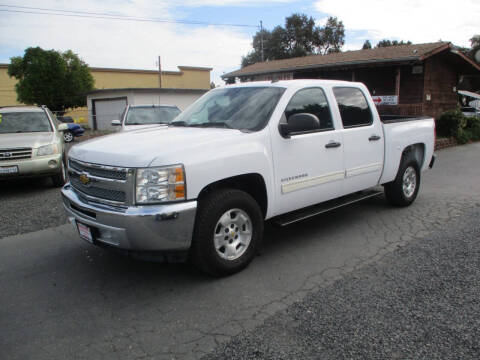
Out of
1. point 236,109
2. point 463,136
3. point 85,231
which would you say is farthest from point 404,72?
point 85,231

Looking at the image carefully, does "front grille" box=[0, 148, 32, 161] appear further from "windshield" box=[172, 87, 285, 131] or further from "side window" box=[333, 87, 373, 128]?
"side window" box=[333, 87, 373, 128]

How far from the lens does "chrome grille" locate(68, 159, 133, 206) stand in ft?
11.4

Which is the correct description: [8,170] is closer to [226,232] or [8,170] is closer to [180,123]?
[180,123]

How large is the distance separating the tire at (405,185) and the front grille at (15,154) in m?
6.38

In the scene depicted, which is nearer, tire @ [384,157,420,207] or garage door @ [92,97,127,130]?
tire @ [384,157,420,207]

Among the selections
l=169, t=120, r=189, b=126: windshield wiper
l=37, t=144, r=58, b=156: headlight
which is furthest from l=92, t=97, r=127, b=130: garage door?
l=169, t=120, r=189, b=126: windshield wiper

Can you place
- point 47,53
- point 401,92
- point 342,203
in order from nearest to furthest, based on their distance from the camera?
1. point 342,203
2. point 401,92
3. point 47,53

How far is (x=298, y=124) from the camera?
4176 mm

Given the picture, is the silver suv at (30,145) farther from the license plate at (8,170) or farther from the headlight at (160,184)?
the headlight at (160,184)

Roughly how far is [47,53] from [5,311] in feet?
94.6

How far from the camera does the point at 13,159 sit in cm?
765

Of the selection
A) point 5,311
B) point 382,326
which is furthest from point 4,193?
point 382,326

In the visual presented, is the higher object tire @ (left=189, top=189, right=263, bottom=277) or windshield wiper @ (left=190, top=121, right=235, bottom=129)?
windshield wiper @ (left=190, top=121, right=235, bottom=129)

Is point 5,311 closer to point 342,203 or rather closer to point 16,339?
point 16,339
